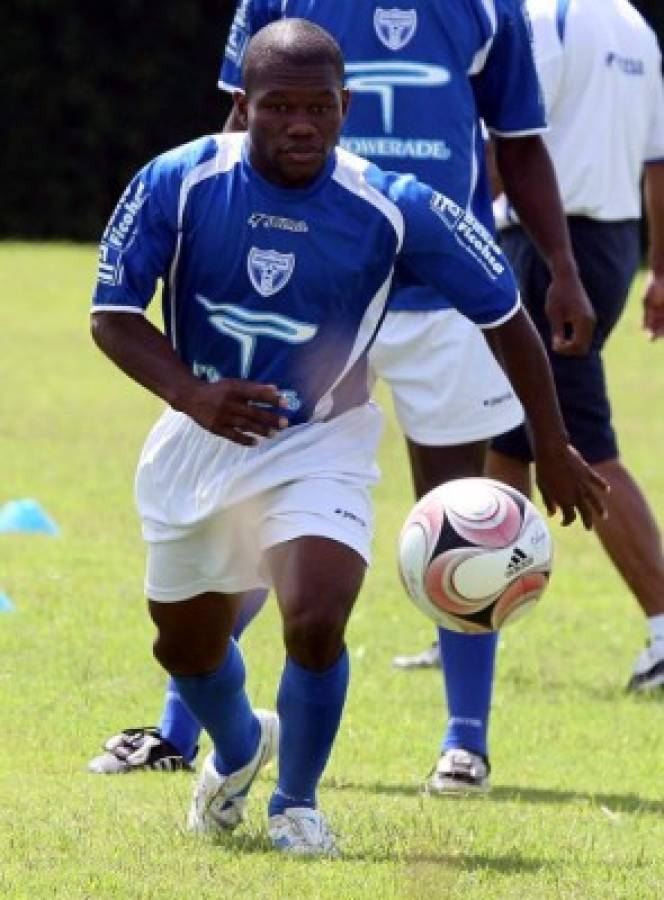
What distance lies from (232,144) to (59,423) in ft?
31.7

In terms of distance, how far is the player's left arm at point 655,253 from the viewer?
28.9ft

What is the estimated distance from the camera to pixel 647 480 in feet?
44.7

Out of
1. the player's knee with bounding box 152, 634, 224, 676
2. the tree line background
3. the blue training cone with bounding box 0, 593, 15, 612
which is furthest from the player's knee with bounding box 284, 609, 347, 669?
the tree line background

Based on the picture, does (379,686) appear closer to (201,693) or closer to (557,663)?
(557,663)

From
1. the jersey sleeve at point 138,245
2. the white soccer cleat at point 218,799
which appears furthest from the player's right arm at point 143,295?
Result: the white soccer cleat at point 218,799

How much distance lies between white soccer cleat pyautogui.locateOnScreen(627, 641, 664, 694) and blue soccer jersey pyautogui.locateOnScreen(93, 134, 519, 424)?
2.96m

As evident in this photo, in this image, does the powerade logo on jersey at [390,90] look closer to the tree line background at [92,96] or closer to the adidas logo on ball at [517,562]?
the adidas logo on ball at [517,562]

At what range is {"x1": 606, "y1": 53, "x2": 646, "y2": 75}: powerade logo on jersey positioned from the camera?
350 inches

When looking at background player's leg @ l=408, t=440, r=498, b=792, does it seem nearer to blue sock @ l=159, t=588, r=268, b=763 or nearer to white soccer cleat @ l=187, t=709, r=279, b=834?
blue sock @ l=159, t=588, r=268, b=763

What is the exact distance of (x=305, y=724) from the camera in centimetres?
570

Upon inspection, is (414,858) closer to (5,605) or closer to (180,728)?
(180,728)

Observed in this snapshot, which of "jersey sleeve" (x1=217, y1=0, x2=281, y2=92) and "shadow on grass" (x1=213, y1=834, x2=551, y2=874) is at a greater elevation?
"jersey sleeve" (x1=217, y1=0, x2=281, y2=92)

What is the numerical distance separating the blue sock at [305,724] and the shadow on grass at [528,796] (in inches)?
32.6

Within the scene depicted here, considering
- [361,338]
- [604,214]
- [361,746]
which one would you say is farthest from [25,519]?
[361,338]
